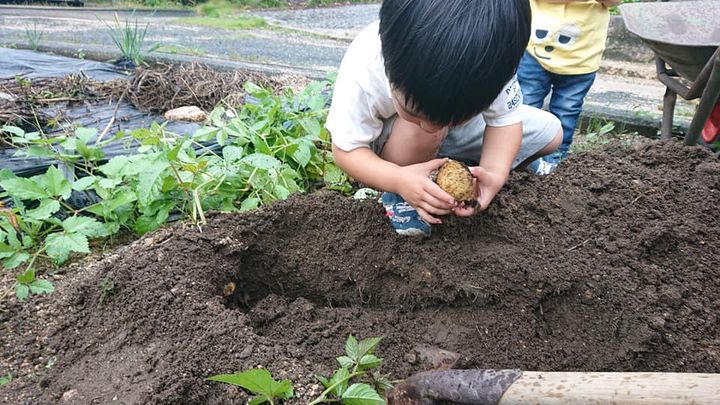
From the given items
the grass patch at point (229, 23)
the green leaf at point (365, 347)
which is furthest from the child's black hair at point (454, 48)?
the grass patch at point (229, 23)

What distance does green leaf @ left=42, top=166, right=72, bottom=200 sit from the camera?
1979 millimetres

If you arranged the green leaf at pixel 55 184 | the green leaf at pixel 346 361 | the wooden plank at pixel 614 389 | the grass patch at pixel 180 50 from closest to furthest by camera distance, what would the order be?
the wooden plank at pixel 614 389
the green leaf at pixel 346 361
the green leaf at pixel 55 184
the grass patch at pixel 180 50

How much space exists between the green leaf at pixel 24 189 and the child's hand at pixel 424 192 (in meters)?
1.21

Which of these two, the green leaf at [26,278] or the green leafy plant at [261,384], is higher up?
the green leafy plant at [261,384]

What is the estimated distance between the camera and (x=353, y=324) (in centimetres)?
165

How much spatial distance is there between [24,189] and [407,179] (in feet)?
4.17

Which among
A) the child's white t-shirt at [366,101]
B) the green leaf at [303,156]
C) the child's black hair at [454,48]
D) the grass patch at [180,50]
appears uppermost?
the child's black hair at [454,48]

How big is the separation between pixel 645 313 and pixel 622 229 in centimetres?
31

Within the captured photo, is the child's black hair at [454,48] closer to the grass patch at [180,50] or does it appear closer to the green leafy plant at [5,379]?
the green leafy plant at [5,379]

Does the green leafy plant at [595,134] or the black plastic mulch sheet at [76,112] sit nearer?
the black plastic mulch sheet at [76,112]

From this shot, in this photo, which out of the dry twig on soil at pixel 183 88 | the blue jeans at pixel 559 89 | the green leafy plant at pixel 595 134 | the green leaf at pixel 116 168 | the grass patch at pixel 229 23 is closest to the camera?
the green leaf at pixel 116 168

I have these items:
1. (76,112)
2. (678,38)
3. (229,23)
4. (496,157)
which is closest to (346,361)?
(496,157)

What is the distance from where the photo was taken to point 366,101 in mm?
1724

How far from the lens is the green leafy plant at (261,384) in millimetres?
1166
